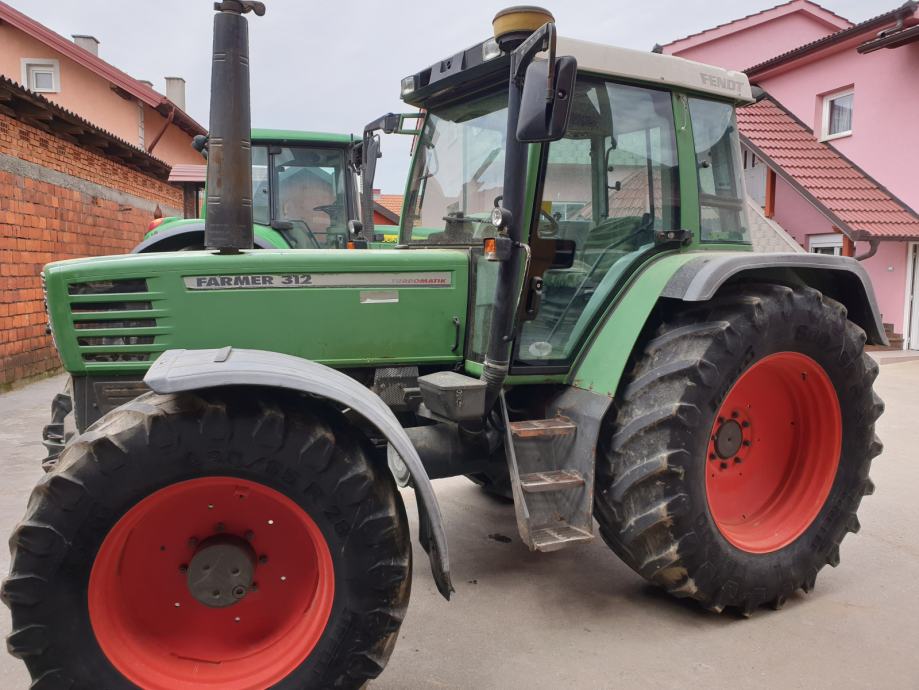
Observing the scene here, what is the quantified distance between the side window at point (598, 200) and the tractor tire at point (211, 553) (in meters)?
1.10

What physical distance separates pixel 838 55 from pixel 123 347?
13.3 metres

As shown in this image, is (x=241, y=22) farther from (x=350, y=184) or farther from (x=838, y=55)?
(x=838, y=55)

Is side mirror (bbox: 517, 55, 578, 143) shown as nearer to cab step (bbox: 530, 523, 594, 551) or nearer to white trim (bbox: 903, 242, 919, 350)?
cab step (bbox: 530, 523, 594, 551)

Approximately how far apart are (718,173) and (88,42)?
68.5 feet

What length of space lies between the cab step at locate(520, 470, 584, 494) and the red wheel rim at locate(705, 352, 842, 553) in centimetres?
67

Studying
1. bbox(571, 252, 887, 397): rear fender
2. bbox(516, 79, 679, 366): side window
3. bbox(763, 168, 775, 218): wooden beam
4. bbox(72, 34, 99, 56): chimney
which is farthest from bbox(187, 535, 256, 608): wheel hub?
bbox(72, 34, 99, 56): chimney

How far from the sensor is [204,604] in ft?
7.44

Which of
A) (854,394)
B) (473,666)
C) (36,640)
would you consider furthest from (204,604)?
(854,394)

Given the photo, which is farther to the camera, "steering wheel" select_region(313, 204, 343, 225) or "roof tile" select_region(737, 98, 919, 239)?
"roof tile" select_region(737, 98, 919, 239)

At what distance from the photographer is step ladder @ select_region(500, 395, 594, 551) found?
2781mm

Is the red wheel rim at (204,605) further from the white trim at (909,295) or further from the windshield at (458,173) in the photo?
the white trim at (909,295)

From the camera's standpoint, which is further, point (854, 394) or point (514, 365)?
point (854, 394)

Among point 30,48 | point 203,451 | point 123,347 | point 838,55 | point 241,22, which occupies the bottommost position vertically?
point 203,451

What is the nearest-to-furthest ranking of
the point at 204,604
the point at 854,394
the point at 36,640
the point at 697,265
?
the point at 36,640
the point at 204,604
the point at 697,265
the point at 854,394
